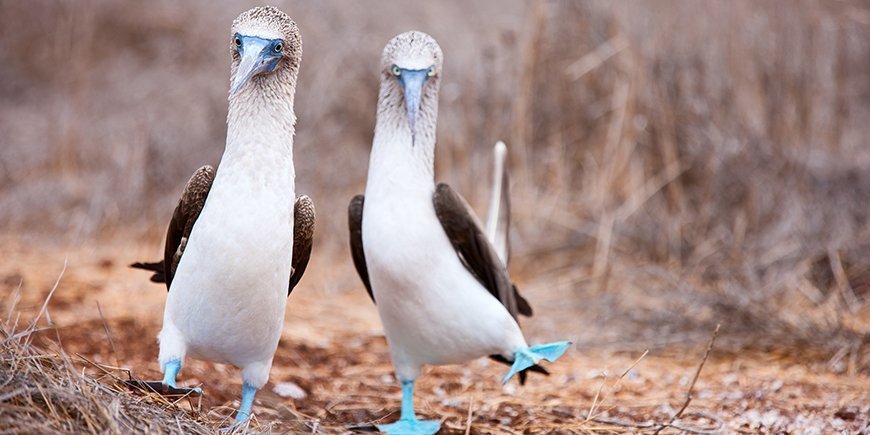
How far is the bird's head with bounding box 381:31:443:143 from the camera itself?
12.8 ft

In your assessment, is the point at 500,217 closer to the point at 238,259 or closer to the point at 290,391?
the point at 290,391

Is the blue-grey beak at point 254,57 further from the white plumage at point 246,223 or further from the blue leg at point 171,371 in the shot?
the blue leg at point 171,371

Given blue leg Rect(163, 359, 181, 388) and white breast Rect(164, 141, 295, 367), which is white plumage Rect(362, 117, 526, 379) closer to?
white breast Rect(164, 141, 295, 367)

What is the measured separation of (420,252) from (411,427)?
735mm

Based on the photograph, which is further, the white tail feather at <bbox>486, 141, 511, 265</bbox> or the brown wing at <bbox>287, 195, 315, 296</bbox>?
the white tail feather at <bbox>486, 141, 511, 265</bbox>

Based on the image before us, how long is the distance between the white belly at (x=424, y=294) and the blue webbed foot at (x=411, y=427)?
0.79 feet

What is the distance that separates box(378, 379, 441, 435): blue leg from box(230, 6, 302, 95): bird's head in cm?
152

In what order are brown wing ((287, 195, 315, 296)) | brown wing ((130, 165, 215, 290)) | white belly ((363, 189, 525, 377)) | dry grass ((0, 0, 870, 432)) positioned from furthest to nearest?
dry grass ((0, 0, 870, 432)) < white belly ((363, 189, 525, 377)) < brown wing ((287, 195, 315, 296)) < brown wing ((130, 165, 215, 290))

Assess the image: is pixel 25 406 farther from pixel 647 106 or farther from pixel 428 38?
pixel 647 106

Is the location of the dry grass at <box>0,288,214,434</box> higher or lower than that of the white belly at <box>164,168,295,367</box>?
lower

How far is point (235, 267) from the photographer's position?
3.13 metres

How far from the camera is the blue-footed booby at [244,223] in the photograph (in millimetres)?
3129

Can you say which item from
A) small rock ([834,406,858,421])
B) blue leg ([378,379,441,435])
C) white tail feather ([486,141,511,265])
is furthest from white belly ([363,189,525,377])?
small rock ([834,406,858,421])

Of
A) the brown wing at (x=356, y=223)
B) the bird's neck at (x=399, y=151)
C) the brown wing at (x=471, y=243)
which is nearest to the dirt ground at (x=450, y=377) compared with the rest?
the brown wing at (x=471, y=243)
